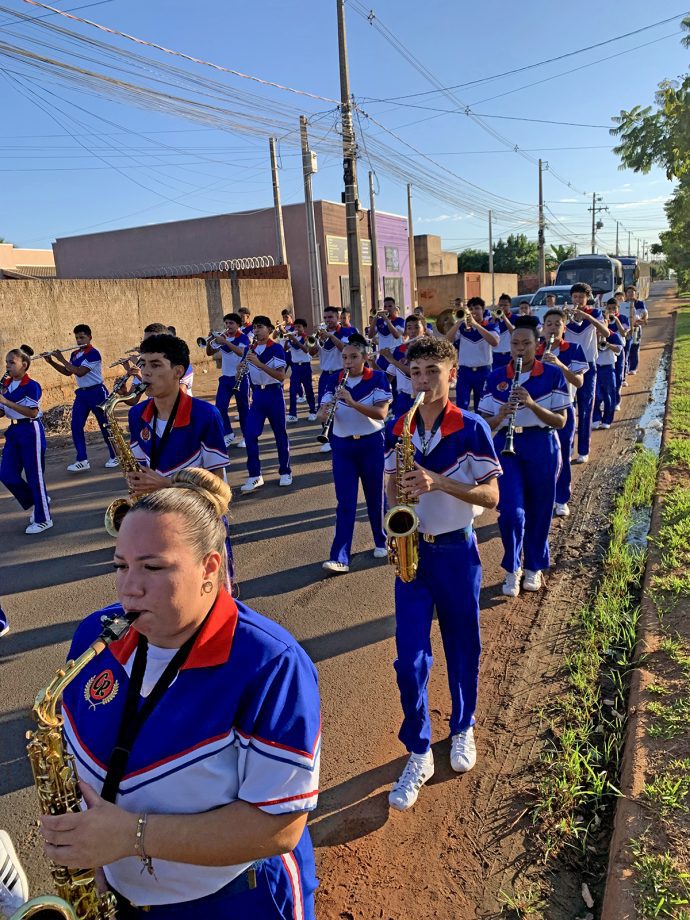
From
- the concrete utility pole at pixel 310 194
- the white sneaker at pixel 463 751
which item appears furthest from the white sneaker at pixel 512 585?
the concrete utility pole at pixel 310 194

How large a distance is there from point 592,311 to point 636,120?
15.8 ft

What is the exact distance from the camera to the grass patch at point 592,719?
10.6 ft

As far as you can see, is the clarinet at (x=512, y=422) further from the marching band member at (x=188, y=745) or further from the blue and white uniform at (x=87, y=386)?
the blue and white uniform at (x=87, y=386)

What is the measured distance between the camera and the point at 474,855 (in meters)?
3.07

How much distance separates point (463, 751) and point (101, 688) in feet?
8.28

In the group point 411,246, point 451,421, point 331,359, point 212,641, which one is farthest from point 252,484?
point 411,246

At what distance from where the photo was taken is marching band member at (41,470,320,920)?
1562 millimetres

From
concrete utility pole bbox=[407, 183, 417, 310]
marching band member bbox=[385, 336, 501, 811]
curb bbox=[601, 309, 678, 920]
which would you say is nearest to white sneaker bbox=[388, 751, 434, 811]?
marching band member bbox=[385, 336, 501, 811]

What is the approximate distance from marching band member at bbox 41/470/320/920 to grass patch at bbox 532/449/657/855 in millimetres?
1975

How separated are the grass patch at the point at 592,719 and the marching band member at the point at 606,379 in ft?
19.2

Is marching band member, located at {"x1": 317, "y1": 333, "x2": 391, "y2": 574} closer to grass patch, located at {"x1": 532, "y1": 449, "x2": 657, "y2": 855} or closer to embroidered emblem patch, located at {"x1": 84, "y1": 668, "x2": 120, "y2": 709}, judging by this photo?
grass patch, located at {"x1": 532, "y1": 449, "x2": 657, "y2": 855}

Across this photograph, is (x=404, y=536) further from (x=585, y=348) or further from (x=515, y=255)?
(x=515, y=255)

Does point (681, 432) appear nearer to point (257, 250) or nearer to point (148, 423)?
point (148, 423)

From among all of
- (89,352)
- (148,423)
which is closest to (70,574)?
(148,423)
